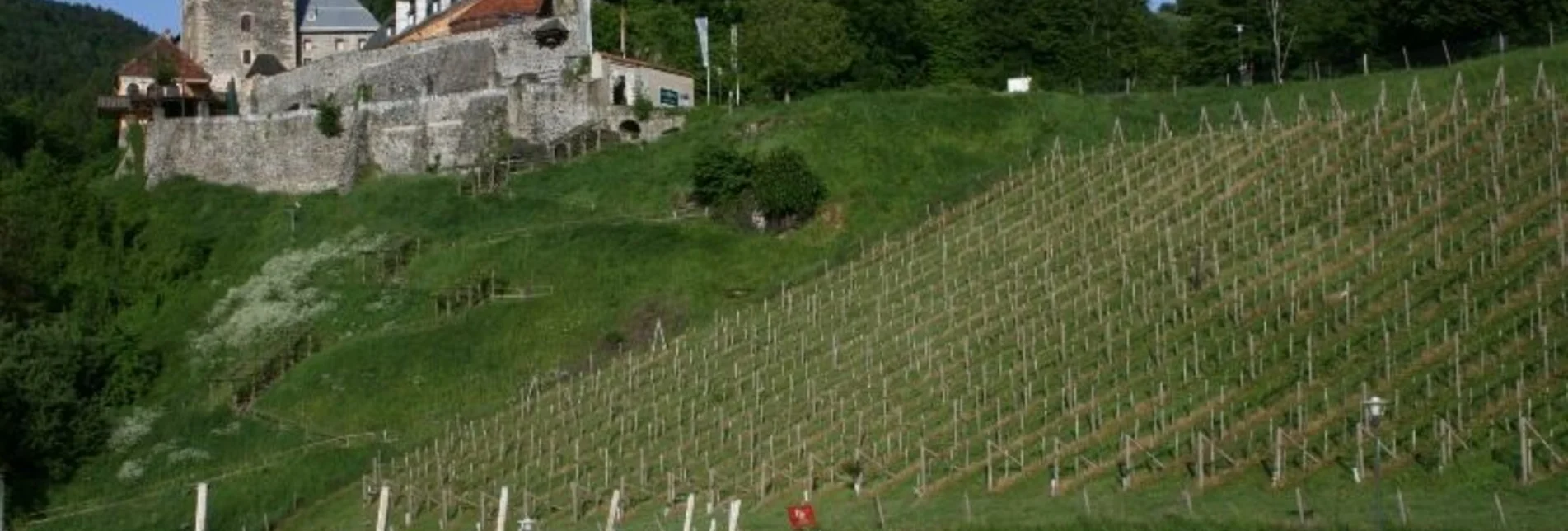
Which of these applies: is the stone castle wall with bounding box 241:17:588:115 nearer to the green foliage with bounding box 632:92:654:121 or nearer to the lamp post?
the green foliage with bounding box 632:92:654:121

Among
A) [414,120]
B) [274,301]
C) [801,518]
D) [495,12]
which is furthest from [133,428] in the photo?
[801,518]

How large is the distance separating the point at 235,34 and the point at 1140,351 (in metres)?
54.0

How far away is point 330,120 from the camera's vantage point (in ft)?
234

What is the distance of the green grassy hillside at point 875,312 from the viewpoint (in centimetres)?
3778

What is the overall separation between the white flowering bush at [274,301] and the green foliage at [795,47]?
14.3 metres

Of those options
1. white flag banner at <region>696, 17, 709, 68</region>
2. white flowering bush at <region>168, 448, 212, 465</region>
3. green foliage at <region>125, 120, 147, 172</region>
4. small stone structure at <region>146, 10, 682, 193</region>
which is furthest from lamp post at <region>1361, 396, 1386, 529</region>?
green foliage at <region>125, 120, 147, 172</region>

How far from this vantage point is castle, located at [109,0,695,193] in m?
68.2

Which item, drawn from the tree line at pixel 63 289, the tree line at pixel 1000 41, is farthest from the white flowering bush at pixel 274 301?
the tree line at pixel 1000 41

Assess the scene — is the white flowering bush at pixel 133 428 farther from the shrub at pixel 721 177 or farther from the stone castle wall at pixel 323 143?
the shrub at pixel 721 177

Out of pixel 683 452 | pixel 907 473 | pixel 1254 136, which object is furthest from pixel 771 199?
pixel 907 473

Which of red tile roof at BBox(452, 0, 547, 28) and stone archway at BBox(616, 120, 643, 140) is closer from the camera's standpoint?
stone archway at BBox(616, 120, 643, 140)

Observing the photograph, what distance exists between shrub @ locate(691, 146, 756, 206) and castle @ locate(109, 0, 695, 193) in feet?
21.9

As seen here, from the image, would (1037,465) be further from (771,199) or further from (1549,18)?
(1549,18)

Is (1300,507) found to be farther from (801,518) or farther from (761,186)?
Result: (761,186)
